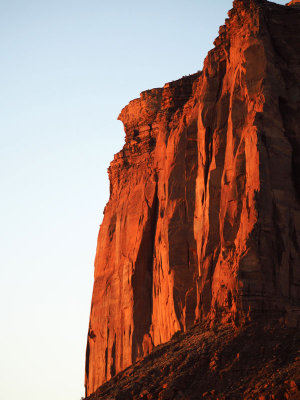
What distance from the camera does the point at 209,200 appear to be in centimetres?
4956

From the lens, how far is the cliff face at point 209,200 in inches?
1710

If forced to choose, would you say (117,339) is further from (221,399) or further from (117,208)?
(221,399)

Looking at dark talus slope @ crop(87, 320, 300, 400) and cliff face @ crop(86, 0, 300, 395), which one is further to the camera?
cliff face @ crop(86, 0, 300, 395)

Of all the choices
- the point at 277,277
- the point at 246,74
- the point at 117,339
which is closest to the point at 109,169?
the point at 117,339

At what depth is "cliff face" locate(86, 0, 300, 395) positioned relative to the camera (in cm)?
4344

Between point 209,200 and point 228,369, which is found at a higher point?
point 209,200

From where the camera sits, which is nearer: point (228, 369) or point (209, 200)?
point (228, 369)

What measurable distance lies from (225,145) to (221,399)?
1548 centimetres

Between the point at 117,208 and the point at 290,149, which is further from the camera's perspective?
the point at 117,208

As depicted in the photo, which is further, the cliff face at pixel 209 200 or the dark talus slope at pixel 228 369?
the cliff face at pixel 209 200

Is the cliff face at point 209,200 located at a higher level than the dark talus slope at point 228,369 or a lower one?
higher

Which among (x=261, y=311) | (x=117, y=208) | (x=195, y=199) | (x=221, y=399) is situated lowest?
(x=221, y=399)

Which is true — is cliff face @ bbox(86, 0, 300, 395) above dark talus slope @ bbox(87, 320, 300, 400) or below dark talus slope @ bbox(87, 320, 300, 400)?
above

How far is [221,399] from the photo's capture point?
37.5 meters
